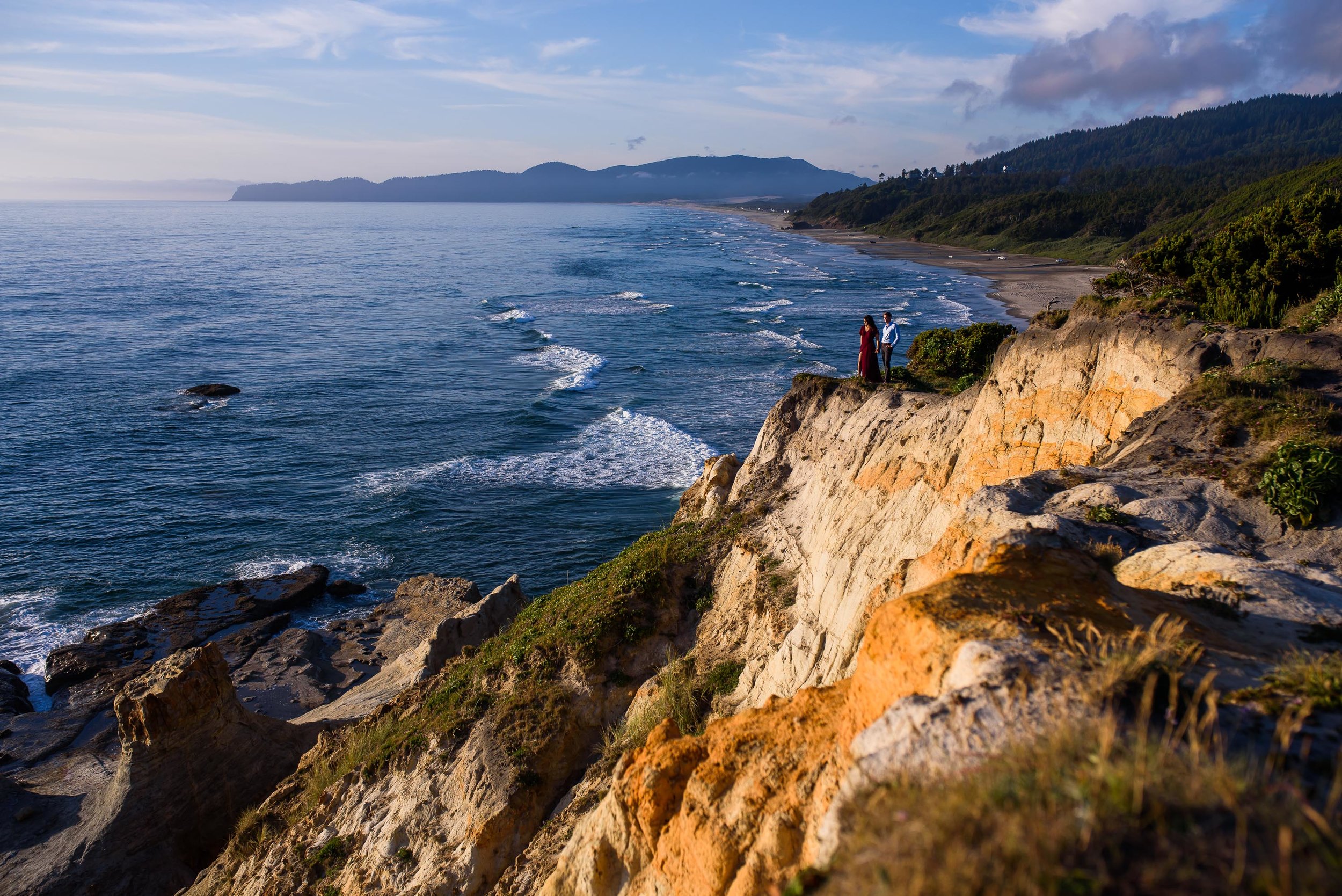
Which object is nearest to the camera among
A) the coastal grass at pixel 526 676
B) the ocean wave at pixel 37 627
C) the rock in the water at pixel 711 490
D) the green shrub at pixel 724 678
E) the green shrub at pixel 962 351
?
the coastal grass at pixel 526 676

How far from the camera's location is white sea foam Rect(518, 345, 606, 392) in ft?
162

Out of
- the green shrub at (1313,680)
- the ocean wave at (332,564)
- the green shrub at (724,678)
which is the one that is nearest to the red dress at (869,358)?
the green shrub at (724,678)

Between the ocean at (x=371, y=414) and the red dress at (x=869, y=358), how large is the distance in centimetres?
1312

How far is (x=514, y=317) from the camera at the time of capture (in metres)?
70.1

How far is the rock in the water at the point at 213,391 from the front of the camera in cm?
4650

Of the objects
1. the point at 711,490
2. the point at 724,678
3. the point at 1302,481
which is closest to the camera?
the point at 1302,481

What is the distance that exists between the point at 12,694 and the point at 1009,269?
101628mm

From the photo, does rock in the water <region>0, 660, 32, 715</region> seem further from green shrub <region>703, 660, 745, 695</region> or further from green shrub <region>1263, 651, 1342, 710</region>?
green shrub <region>1263, 651, 1342, 710</region>

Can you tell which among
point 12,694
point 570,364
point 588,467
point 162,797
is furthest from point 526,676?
point 570,364

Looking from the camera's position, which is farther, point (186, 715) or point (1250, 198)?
point (1250, 198)

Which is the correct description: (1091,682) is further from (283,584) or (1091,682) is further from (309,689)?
(283,584)

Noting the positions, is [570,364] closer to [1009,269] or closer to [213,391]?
[213,391]

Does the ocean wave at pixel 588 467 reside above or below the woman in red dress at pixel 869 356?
below

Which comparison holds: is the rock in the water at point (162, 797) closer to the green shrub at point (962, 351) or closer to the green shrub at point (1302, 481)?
the green shrub at point (1302, 481)
